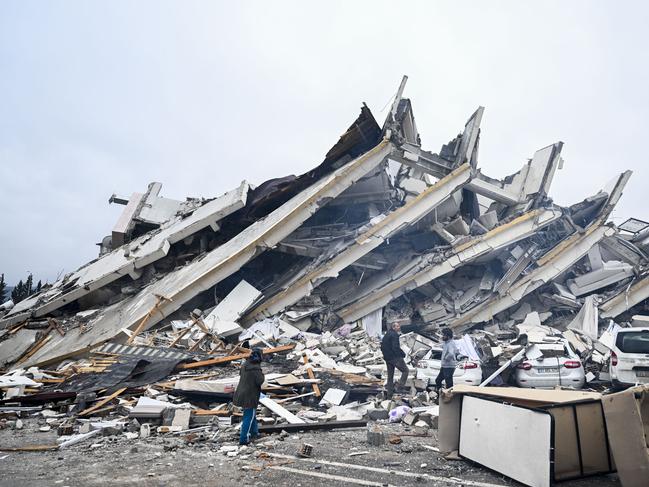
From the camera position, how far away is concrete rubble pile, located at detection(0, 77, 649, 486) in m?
11.0

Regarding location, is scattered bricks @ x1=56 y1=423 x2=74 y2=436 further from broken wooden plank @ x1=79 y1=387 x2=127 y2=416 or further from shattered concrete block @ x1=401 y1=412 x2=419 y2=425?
shattered concrete block @ x1=401 y1=412 x2=419 y2=425

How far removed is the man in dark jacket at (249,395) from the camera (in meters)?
5.79

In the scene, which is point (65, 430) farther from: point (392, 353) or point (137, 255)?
point (137, 255)

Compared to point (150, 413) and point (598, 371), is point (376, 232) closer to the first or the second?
point (598, 371)

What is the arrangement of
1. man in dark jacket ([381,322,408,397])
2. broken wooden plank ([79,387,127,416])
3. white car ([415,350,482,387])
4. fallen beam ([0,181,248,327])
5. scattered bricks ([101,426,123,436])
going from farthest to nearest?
fallen beam ([0,181,248,327]), white car ([415,350,482,387]), man in dark jacket ([381,322,408,397]), broken wooden plank ([79,387,127,416]), scattered bricks ([101,426,123,436])

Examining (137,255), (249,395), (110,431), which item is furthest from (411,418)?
(137,255)

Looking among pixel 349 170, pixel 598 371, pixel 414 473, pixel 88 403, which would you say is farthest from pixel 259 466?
pixel 349 170

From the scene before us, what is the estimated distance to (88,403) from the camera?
25.7 ft

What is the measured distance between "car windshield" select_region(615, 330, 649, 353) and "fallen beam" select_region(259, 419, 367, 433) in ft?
17.5

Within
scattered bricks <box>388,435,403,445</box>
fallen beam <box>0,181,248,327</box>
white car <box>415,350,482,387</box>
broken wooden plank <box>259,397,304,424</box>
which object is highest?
fallen beam <box>0,181,248,327</box>

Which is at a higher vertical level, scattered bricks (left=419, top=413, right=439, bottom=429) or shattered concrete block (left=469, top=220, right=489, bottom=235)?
shattered concrete block (left=469, top=220, right=489, bottom=235)

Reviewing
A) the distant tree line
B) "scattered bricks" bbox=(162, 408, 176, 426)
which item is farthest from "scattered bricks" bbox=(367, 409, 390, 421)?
the distant tree line

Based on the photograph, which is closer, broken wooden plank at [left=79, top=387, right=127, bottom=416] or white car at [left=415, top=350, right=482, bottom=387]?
broken wooden plank at [left=79, top=387, right=127, bottom=416]

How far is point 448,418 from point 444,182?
11147mm
